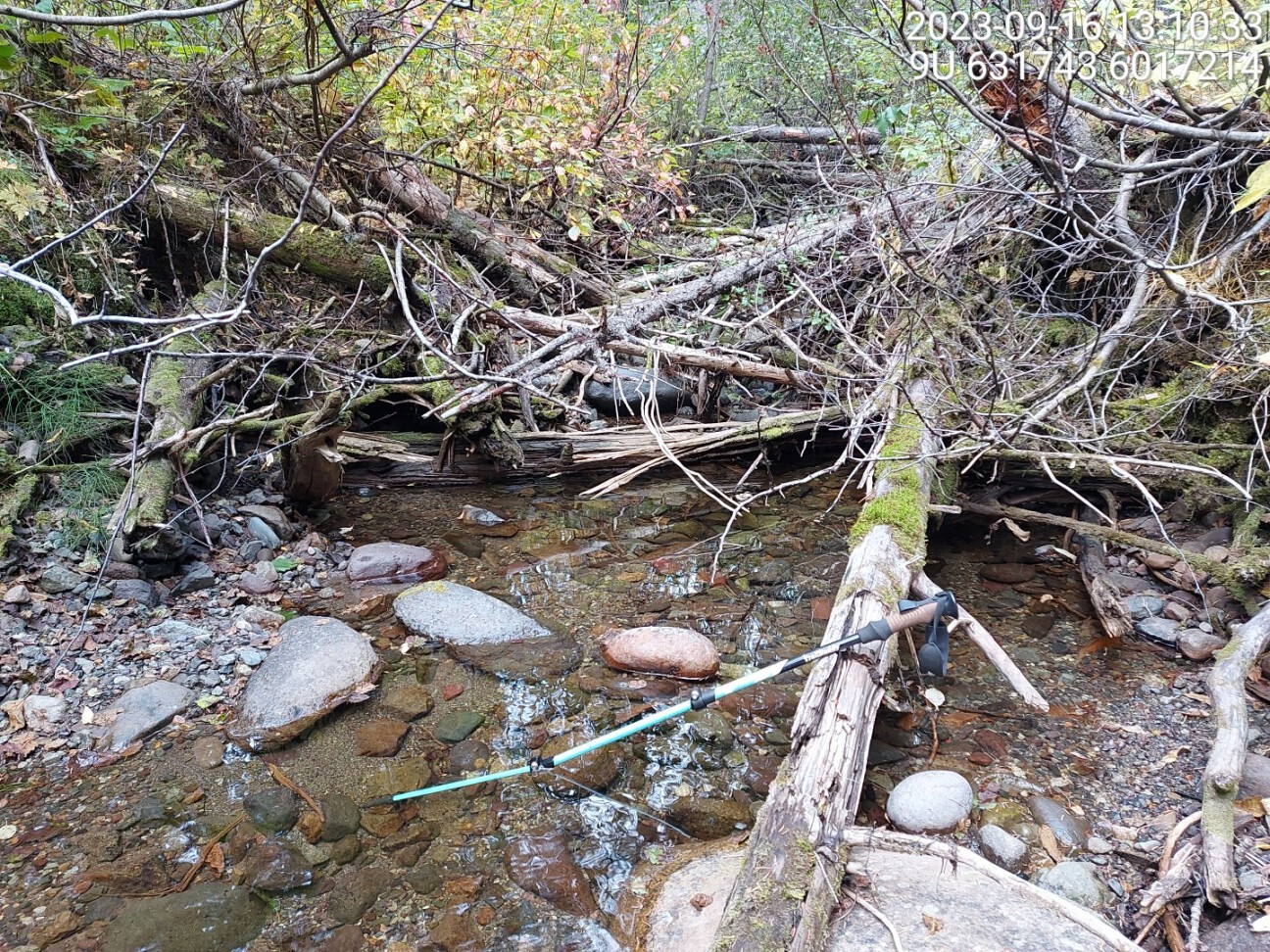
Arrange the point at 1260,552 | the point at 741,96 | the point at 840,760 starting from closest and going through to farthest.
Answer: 1. the point at 840,760
2. the point at 1260,552
3. the point at 741,96

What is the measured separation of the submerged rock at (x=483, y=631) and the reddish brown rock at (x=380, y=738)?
0.56m

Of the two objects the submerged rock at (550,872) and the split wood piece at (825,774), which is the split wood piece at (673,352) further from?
the submerged rock at (550,872)

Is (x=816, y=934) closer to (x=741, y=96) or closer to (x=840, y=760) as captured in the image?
(x=840, y=760)

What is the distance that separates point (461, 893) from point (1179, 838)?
251cm

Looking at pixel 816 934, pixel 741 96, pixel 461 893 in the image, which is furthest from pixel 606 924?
pixel 741 96

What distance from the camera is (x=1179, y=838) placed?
2.45 m

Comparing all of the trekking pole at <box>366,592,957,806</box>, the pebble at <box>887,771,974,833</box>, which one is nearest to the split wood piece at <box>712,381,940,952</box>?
the trekking pole at <box>366,592,957,806</box>

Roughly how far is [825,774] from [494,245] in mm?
5206

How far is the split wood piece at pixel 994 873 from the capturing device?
204 cm

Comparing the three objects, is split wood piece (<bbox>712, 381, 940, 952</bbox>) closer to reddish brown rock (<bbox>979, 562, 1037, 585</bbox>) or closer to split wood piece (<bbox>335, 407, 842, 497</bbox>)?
reddish brown rock (<bbox>979, 562, 1037, 585</bbox>)

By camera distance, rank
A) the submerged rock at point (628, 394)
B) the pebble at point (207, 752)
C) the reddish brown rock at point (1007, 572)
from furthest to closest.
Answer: the submerged rock at point (628, 394) → the reddish brown rock at point (1007, 572) → the pebble at point (207, 752)

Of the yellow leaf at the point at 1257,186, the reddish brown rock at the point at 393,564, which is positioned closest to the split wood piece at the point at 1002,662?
the yellow leaf at the point at 1257,186

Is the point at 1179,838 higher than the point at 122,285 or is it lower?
lower

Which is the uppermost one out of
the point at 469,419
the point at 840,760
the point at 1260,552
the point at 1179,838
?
the point at 469,419
